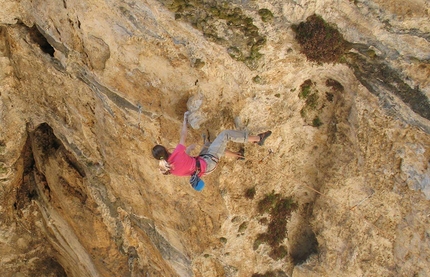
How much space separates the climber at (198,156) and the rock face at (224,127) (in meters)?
0.60

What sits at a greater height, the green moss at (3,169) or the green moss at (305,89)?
the green moss at (305,89)

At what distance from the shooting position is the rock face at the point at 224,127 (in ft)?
32.7

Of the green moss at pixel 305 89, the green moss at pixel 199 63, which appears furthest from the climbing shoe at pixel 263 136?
the green moss at pixel 199 63

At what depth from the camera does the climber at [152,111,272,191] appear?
946 centimetres

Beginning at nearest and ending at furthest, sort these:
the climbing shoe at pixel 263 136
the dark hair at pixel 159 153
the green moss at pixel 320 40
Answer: the dark hair at pixel 159 153 → the green moss at pixel 320 40 → the climbing shoe at pixel 263 136

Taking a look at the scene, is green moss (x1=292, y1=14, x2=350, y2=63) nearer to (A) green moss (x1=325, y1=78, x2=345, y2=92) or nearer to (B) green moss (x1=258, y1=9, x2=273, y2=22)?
(B) green moss (x1=258, y1=9, x2=273, y2=22)

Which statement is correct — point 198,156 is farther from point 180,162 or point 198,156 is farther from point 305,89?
point 305,89

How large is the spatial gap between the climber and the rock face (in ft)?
1.97

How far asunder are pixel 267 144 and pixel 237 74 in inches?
107

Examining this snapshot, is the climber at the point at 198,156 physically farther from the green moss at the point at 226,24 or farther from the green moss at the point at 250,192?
the green moss at the point at 226,24

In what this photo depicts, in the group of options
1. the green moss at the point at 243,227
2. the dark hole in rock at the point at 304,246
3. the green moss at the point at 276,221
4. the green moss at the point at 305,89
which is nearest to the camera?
the green moss at the point at 305,89

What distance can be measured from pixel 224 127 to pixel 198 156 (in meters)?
1.55

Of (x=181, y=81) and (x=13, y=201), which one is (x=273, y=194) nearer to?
(x=181, y=81)

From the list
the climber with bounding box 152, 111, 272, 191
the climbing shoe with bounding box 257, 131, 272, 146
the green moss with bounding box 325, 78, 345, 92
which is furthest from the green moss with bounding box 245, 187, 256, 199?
the green moss with bounding box 325, 78, 345, 92
